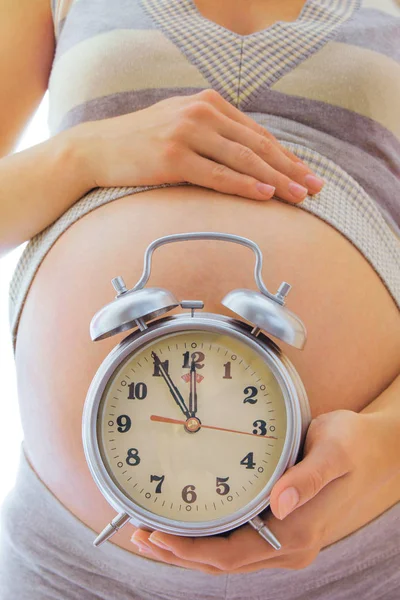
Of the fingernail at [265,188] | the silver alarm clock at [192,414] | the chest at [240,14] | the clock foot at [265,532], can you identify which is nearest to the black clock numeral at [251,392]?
the silver alarm clock at [192,414]

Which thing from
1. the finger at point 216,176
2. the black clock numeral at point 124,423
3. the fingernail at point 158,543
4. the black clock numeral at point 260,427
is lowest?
the fingernail at point 158,543

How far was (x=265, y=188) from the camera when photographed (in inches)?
32.0

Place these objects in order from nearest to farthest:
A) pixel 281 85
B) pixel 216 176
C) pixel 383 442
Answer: pixel 383 442 → pixel 216 176 → pixel 281 85

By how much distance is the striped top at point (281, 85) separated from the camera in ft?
3.05

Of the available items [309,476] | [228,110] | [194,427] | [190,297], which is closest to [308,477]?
[309,476]

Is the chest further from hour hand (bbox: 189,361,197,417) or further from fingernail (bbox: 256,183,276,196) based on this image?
hour hand (bbox: 189,361,197,417)

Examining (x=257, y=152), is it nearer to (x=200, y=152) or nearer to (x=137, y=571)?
(x=200, y=152)

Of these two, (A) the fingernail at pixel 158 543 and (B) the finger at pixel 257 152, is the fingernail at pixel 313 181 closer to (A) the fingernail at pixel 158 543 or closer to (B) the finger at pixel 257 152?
(B) the finger at pixel 257 152

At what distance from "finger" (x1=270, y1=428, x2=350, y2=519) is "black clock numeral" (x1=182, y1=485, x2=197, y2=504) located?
3.2 inches

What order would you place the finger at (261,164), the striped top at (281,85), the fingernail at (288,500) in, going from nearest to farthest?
the fingernail at (288,500)
the finger at (261,164)
the striped top at (281,85)

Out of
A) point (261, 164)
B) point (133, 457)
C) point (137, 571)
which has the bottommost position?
point (137, 571)

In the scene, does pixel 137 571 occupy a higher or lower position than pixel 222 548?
lower

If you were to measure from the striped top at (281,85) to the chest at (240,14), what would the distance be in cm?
5

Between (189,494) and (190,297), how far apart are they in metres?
0.22
